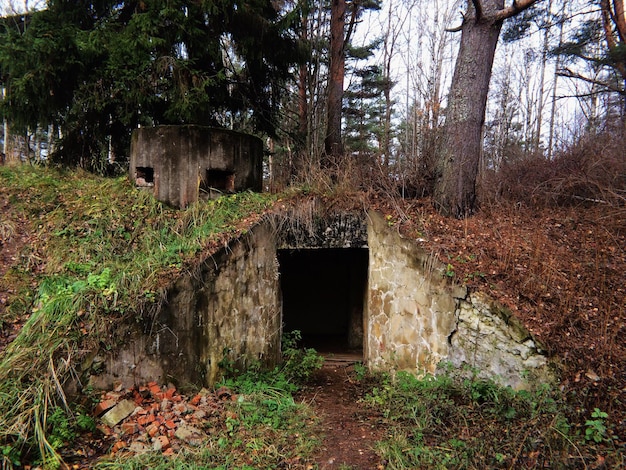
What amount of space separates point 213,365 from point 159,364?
685 mm

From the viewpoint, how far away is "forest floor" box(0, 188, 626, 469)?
3.53 metres

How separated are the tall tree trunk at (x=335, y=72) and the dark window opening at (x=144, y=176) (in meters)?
4.35

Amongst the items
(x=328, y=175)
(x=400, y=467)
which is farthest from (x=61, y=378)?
(x=328, y=175)

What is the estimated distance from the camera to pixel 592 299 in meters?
4.12

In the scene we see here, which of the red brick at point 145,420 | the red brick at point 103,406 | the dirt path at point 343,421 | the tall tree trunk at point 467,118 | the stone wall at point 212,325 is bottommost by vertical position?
the dirt path at point 343,421

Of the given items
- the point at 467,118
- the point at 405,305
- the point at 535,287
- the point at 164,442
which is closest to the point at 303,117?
the point at 467,118

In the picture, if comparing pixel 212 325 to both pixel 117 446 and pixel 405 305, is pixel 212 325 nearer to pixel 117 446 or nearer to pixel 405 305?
pixel 117 446

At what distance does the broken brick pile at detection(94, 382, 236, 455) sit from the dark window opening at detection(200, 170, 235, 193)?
2.97 metres

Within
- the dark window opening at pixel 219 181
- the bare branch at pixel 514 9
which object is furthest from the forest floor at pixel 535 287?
the bare branch at pixel 514 9

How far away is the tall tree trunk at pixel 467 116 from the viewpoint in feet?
18.5

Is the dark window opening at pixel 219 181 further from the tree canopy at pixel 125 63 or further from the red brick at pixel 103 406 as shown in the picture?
the red brick at pixel 103 406

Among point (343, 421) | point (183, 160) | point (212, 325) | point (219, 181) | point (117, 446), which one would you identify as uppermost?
point (183, 160)

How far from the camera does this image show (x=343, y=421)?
409cm

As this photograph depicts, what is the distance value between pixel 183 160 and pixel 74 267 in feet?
7.14
